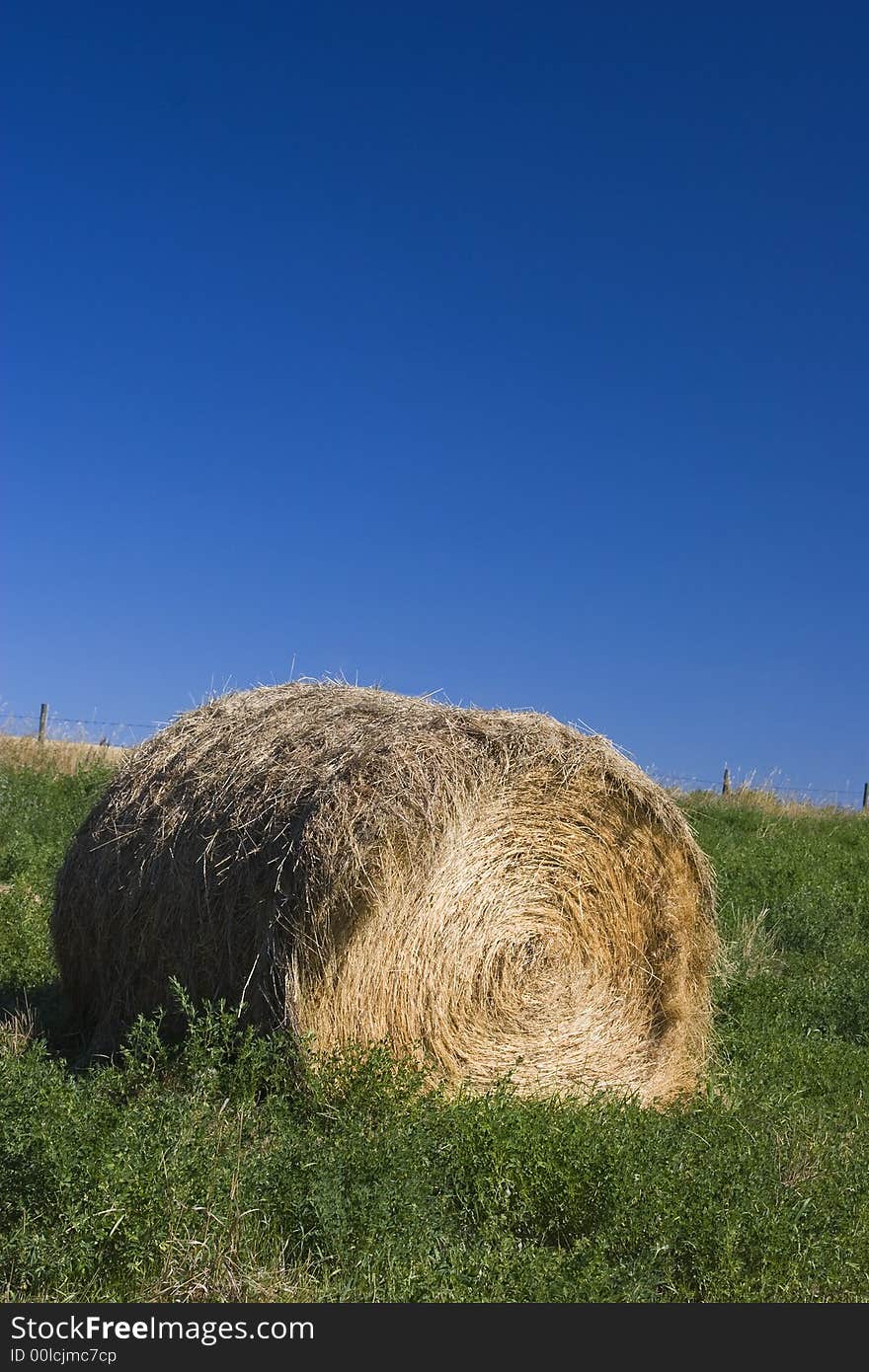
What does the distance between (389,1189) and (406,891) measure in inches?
85.1

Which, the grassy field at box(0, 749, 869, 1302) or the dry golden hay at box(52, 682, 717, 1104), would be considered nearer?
the grassy field at box(0, 749, 869, 1302)

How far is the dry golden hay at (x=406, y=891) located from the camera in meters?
6.75

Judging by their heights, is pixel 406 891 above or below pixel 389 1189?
above

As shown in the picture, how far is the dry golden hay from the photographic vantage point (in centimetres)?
675

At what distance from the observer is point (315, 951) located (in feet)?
21.7

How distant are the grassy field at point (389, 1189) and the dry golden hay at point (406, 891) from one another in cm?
51

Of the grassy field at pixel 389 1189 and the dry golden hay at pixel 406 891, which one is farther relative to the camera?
the dry golden hay at pixel 406 891

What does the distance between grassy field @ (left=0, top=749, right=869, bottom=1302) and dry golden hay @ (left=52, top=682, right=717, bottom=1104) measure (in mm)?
514

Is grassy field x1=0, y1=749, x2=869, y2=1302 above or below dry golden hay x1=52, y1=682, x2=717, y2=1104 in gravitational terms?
below

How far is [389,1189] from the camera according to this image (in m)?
5.08

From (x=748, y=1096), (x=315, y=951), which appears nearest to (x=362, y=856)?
(x=315, y=951)

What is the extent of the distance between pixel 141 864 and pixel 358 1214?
336 centimetres

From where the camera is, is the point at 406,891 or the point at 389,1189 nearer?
the point at 389,1189
